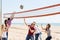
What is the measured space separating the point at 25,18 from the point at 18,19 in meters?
0.11

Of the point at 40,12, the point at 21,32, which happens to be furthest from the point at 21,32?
the point at 40,12

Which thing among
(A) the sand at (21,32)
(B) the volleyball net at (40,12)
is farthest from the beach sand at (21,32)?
(B) the volleyball net at (40,12)

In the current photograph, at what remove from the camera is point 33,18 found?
1.76 meters

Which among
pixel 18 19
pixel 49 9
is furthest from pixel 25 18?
pixel 49 9

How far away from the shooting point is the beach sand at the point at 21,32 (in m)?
1.58

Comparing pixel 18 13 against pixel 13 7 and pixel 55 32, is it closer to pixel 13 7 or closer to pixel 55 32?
pixel 13 7

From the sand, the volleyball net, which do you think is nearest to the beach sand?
the sand

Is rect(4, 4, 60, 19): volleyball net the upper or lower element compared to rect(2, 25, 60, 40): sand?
upper

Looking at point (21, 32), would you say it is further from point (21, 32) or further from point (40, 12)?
point (40, 12)

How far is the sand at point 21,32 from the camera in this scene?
158cm

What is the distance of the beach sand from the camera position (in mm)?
1576

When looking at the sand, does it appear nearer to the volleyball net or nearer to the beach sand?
the beach sand

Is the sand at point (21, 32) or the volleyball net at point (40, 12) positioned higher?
the volleyball net at point (40, 12)

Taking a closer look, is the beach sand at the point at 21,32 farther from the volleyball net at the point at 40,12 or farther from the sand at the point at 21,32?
the volleyball net at the point at 40,12
